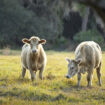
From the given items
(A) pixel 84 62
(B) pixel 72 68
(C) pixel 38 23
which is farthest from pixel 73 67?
(C) pixel 38 23

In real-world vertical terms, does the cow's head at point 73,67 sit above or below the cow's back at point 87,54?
below

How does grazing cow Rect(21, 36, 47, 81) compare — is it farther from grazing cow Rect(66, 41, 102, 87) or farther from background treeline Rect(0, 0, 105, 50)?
background treeline Rect(0, 0, 105, 50)

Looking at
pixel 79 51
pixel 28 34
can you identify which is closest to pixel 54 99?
pixel 79 51

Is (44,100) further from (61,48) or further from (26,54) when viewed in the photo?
(61,48)

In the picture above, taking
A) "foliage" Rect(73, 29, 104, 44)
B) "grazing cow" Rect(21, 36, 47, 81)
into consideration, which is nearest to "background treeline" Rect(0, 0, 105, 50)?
"foliage" Rect(73, 29, 104, 44)

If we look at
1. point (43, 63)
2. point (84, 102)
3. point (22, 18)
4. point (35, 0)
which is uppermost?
point (35, 0)

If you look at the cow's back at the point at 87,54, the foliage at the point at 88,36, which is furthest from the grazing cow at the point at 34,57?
the foliage at the point at 88,36

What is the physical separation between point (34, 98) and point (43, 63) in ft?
12.0

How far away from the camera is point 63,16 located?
40.3m

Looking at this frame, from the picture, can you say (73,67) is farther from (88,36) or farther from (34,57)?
(88,36)

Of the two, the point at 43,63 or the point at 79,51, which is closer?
the point at 79,51

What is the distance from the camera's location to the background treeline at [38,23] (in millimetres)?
36531

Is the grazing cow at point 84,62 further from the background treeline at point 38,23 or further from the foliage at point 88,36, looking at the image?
the foliage at point 88,36

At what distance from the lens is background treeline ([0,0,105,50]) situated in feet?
120
